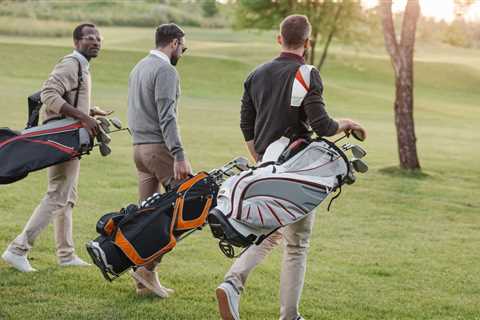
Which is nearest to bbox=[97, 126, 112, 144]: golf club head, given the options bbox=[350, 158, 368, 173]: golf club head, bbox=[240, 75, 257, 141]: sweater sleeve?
bbox=[240, 75, 257, 141]: sweater sleeve

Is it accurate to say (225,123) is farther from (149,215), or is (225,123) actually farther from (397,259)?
(149,215)

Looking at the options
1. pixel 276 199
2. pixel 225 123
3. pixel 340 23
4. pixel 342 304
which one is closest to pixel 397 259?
pixel 342 304

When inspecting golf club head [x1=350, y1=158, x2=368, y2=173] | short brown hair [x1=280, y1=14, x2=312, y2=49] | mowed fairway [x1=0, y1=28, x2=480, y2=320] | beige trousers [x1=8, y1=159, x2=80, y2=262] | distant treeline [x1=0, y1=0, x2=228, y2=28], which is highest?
short brown hair [x1=280, y1=14, x2=312, y2=49]

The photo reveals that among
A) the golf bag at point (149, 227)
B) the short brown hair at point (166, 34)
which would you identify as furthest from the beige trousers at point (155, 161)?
the short brown hair at point (166, 34)

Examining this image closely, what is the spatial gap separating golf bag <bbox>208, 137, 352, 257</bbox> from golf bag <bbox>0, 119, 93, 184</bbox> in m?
1.95

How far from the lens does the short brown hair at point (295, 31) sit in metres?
6.18

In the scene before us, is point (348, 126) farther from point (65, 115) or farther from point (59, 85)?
point (59, 85)

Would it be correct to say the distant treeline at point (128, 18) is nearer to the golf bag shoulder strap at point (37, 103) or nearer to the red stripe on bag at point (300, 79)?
the golf bag shoulder strap at point (37, 103)

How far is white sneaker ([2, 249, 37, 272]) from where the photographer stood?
7.81 m

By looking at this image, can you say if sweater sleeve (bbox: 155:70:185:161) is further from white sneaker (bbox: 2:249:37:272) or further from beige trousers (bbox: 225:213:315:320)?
white sneaker (bbox: 2:249:37:272)

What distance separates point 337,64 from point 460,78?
9164 mm

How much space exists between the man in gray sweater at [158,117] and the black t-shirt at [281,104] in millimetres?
764

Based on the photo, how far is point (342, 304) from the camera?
24.1 feet

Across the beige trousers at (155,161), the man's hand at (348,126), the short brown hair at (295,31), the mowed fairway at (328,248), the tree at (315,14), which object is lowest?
the tree at (315,14)
